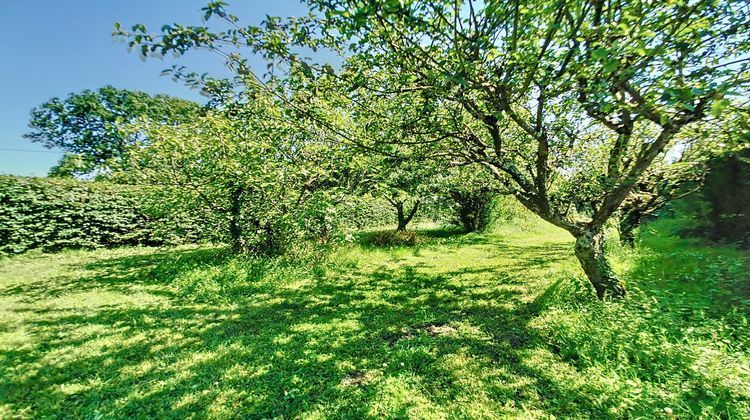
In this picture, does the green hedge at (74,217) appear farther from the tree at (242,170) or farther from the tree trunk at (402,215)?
the tree trunk at (402,215)

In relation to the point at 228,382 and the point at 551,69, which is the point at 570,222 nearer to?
the point at 551,69

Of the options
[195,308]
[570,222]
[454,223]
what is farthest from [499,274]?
[454,223]

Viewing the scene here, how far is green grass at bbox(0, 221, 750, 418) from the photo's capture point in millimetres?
3053

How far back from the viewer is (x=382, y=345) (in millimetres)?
4383

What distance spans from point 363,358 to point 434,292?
126 inches

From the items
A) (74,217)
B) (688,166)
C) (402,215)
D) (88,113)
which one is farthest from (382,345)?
(88,113)

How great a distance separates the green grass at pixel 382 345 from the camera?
3.05 m

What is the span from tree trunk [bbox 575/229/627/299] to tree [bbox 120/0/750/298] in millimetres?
18

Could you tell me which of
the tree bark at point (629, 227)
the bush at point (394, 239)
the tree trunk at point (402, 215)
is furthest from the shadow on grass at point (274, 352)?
the tree trunk at point (402, 215)

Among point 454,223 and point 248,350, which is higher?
Answer: point 454,223

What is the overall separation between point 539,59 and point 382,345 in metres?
4.20

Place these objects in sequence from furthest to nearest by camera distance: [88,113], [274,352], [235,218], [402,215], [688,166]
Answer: [88,113], [402,215], [235,218], [688,166], [274,352]

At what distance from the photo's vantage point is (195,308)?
5820 millimetres

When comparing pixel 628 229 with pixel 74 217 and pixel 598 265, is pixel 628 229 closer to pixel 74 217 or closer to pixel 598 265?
pixel 598 265
